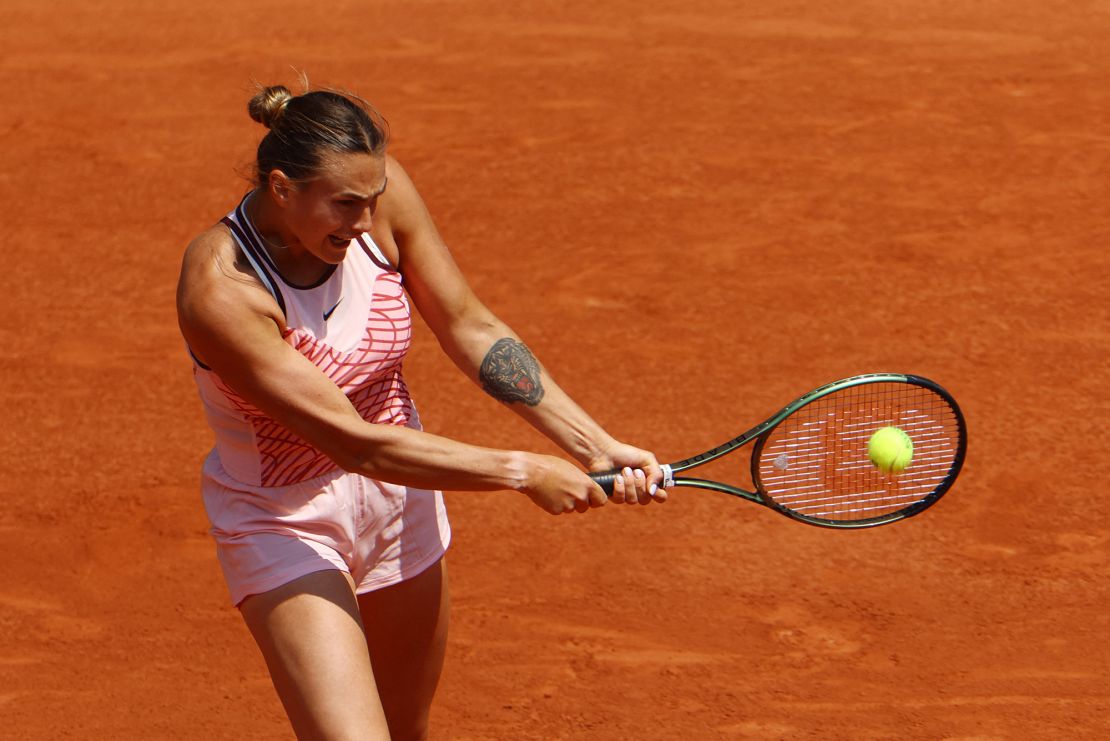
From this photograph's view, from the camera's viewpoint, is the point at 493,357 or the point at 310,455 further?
the point at 493,357

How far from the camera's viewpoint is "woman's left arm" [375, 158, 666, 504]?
3.40m

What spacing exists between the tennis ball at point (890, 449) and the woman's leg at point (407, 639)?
1.23 m

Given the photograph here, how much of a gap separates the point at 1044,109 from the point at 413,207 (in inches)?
262

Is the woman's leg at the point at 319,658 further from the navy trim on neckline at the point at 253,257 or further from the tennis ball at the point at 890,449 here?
the tennis ball at the point at 890,449

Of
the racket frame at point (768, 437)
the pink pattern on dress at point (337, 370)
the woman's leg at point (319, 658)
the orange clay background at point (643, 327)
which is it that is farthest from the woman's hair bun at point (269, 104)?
the racket frame at point (768, 437)

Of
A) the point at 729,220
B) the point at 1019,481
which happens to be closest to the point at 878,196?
the point at 729,220

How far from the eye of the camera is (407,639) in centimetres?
352

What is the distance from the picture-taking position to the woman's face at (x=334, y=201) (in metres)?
2.97

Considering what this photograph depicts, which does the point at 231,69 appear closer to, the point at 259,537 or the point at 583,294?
the point at 583,294

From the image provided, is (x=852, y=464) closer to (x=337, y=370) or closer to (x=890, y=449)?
(x=890, y=449)

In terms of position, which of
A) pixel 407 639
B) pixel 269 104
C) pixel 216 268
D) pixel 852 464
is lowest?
pixel 407 639

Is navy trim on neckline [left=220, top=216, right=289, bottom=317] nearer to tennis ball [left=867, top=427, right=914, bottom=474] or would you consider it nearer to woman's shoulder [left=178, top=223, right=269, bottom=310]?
woman's shoulder [left=178, top=223, right=269, bottom=310]

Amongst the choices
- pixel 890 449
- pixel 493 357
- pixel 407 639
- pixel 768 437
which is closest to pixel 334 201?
pixel 493 357

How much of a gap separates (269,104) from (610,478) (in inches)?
44.5
